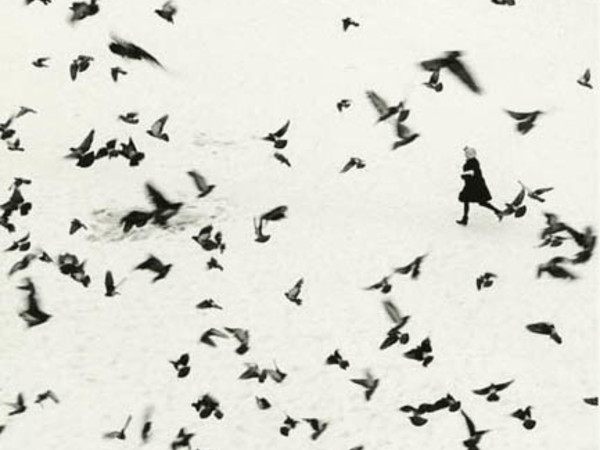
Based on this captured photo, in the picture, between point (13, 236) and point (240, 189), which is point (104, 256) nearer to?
point (13, 236)

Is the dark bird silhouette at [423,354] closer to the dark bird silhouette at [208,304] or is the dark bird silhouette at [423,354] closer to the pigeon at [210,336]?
the pigeon at [210,336]

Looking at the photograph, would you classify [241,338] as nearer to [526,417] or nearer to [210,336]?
[210,336]

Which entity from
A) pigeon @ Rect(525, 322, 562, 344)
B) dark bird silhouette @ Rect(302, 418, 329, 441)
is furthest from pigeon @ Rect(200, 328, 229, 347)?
pigeon @ Rect(525, 322, 562, 344)

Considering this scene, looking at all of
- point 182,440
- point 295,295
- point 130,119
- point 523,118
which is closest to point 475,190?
point 523,118

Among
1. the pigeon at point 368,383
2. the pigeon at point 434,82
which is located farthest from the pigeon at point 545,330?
the pigeon at point 434,82

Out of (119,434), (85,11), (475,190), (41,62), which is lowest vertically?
(41,62)

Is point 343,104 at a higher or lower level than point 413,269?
lower
